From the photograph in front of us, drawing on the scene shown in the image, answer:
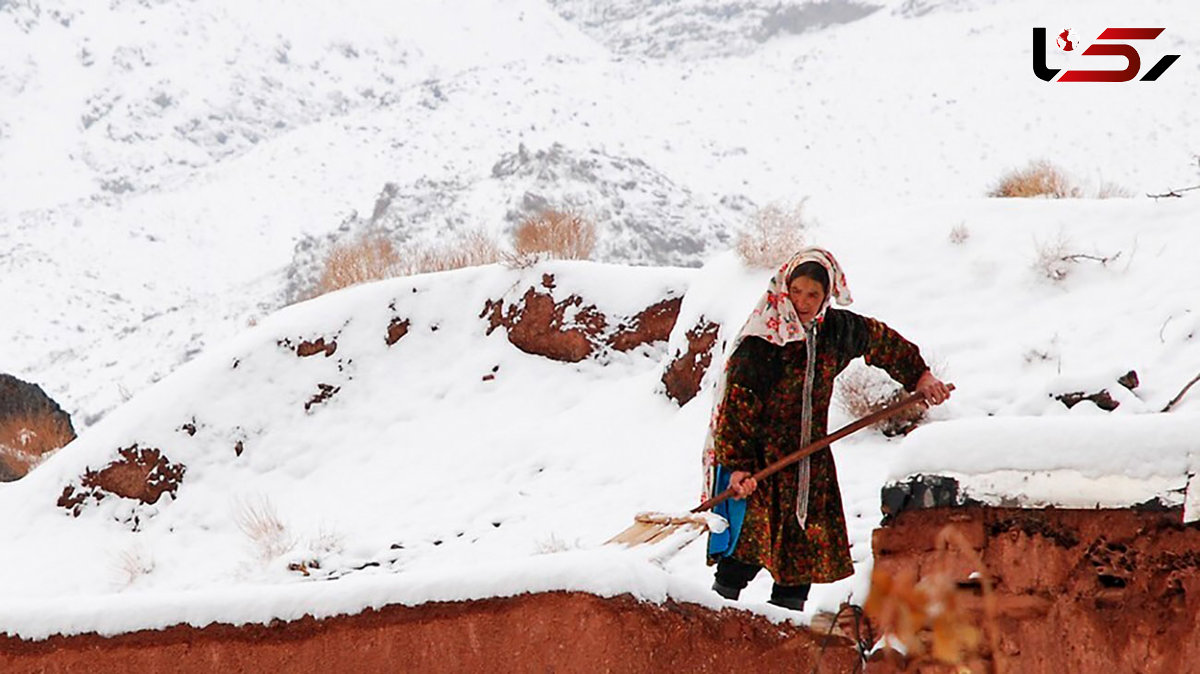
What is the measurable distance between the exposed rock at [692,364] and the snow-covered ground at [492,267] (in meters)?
0.15

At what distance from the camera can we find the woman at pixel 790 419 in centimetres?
418

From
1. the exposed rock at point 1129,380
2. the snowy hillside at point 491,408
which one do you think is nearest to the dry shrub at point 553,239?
the snowy hillside at point 491,408

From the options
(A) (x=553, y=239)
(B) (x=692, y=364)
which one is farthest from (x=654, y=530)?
(A) (x=553, y=239)

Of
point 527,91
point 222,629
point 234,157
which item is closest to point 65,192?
point 234,157

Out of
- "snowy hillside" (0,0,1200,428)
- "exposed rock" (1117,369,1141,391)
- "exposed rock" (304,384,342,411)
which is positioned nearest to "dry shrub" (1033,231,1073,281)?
"exposed rock" (1117,369,1141,391)

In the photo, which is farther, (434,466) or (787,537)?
(434,466)

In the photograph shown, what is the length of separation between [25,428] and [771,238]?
7992 millimetres

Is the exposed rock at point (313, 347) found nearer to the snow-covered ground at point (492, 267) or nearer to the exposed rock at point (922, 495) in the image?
the snow-covered ground at point (492, 267)

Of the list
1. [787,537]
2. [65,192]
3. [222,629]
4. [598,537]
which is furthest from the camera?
[65,192]

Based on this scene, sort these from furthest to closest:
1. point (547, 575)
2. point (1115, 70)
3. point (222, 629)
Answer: point (1115, 70)
point (222, 629)
point (547, 575)

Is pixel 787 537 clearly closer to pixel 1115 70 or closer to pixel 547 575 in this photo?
pixel 547 575

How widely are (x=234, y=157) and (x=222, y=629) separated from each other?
3686 centimetres

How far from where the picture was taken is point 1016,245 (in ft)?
31.2

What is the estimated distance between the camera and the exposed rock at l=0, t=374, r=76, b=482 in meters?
13.4
